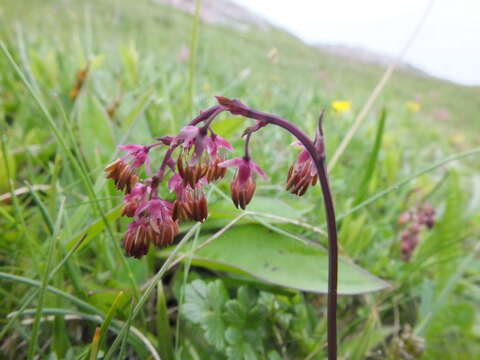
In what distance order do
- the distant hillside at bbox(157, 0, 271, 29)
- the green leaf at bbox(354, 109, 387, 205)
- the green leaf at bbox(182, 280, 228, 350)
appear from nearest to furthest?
the green leaf at bbox(182, 280, 228, 350) < the green leaf at bbox(354, 109, 387, 205) < the distant hillside at bbox(157, 0, 271, 29)

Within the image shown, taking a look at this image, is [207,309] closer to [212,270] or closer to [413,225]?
[212,270]

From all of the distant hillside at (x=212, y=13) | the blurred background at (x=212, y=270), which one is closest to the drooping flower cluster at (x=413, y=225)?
the blurred background at (x=212, y=270)

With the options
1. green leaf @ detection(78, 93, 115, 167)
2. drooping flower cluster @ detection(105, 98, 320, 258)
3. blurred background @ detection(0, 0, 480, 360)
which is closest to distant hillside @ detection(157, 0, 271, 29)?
green leaf @ detection(78, 93, 115, 167)

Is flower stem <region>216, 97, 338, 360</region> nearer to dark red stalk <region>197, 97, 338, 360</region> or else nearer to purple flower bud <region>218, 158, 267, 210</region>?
dark red stalk <region>197, 97, 338, 360</region>

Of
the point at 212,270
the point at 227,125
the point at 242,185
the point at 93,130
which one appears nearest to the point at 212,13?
the point at 93,130

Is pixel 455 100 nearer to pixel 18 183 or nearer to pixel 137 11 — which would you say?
pixel 137 11

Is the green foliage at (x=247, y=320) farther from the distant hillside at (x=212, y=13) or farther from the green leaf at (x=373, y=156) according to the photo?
the distant hillside at (x=212, y=13)

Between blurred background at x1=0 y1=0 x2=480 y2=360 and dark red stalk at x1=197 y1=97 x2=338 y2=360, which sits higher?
dark red stalk at x1=197 y1=97 x2=338 y2=360

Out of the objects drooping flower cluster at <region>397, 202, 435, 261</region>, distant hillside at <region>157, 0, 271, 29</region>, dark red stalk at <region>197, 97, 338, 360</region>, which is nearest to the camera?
dark red stalk at <region>197, 97, 338, 360</region>
